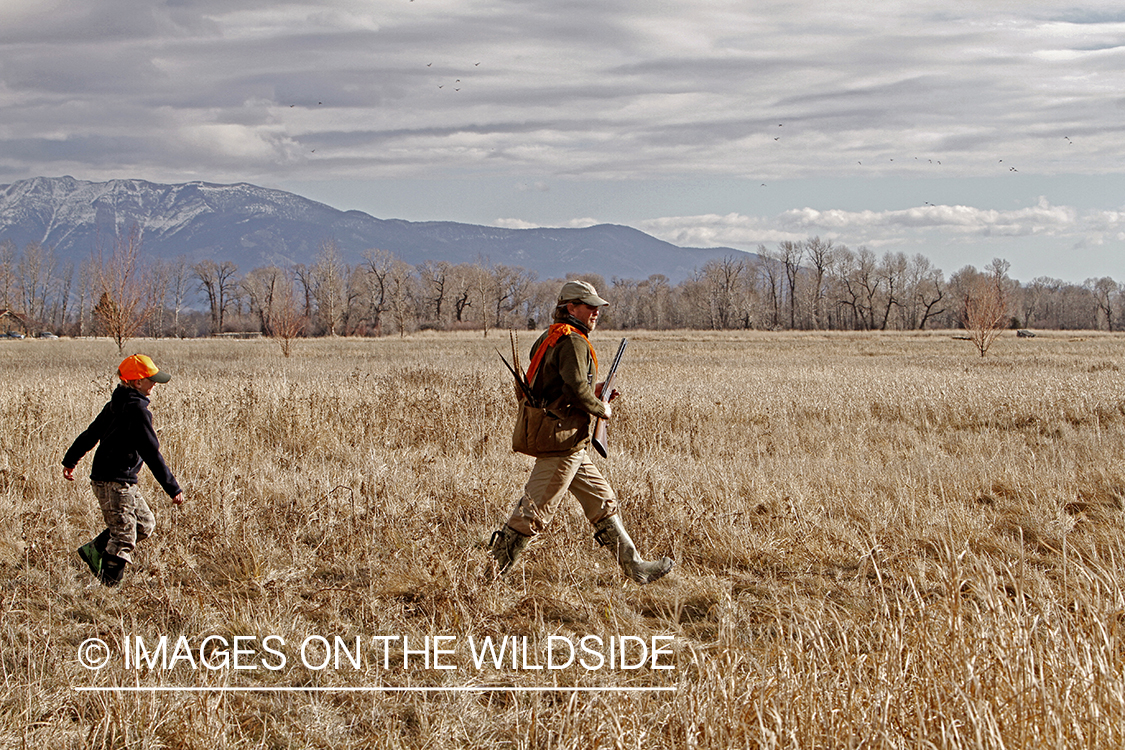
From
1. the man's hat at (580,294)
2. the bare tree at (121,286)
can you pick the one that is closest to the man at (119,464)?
the man's hat at (580,294)

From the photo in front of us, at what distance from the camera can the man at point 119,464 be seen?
4988 mm

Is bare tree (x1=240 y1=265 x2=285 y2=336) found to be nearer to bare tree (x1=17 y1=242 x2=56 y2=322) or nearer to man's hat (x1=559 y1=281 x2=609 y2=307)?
bare tree (x1=17 y1=242 x2=56 y2=322)

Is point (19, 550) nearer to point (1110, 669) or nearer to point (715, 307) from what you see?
point (1110, 669)

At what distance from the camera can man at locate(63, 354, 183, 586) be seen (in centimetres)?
499

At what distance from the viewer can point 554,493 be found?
5.00 metres

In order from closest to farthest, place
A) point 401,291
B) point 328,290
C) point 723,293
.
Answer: point 328,290, point 401,291, point 723,293

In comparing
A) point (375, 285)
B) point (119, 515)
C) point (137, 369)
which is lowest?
point (119, 515)

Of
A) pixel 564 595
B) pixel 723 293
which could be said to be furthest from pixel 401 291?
pixel 564 595

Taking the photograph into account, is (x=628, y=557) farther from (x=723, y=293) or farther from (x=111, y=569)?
(x=723, y=293)

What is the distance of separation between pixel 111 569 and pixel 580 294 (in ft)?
11.4

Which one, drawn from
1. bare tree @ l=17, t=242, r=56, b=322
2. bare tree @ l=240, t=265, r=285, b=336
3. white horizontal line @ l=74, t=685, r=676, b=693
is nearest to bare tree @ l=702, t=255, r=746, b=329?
bare tree @ l=240, t=265, r=285, b=336

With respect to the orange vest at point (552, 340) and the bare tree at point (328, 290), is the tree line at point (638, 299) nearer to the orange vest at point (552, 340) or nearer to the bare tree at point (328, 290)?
the bare tree at point (328, 290)

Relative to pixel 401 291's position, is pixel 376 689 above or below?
below

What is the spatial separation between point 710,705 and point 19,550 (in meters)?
5.01
